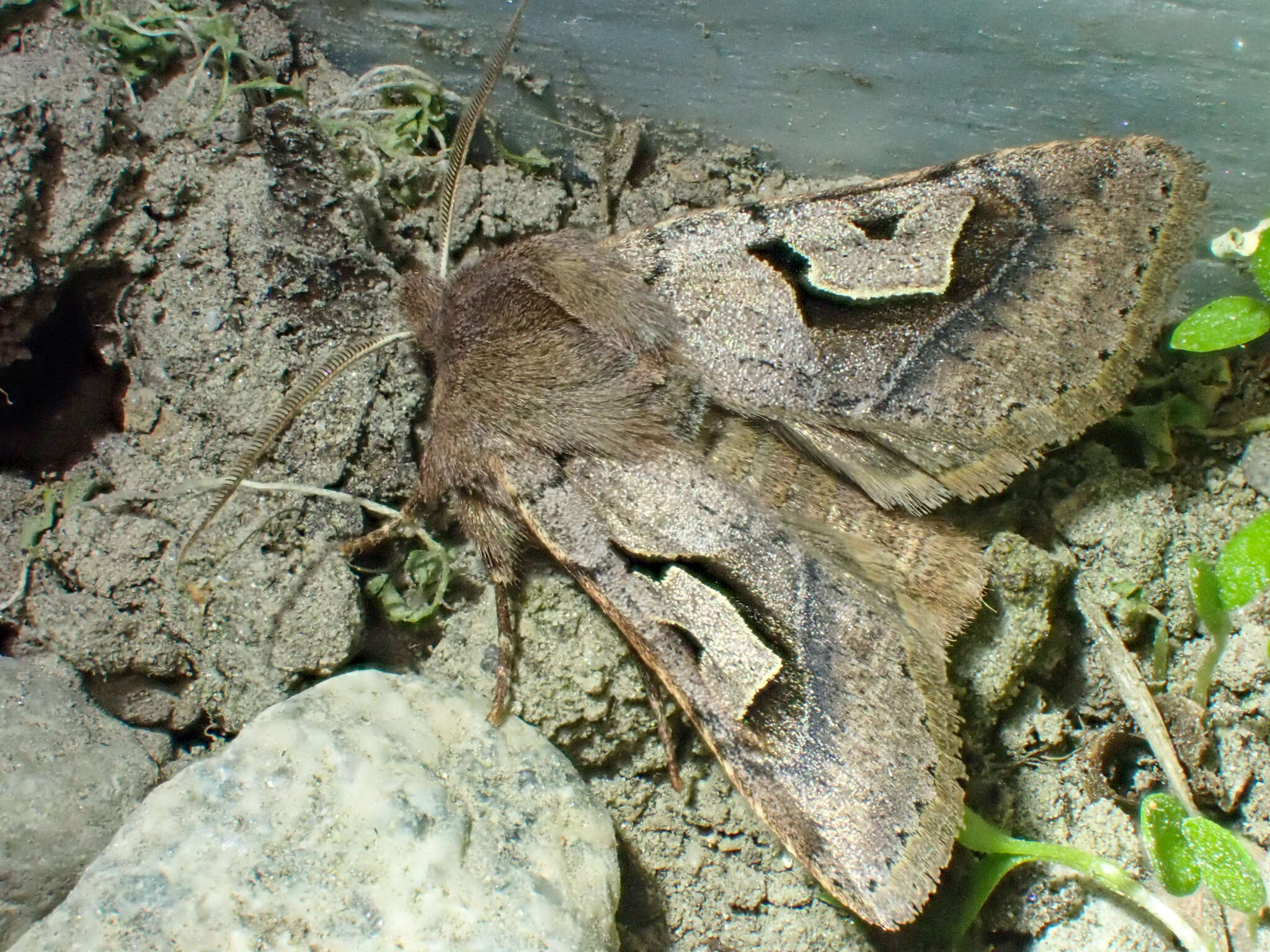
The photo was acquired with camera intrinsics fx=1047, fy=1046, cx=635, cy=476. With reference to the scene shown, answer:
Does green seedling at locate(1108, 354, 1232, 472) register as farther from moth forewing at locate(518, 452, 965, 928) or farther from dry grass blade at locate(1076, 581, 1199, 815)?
moth forewing at locate(518, 452, 965, 928)

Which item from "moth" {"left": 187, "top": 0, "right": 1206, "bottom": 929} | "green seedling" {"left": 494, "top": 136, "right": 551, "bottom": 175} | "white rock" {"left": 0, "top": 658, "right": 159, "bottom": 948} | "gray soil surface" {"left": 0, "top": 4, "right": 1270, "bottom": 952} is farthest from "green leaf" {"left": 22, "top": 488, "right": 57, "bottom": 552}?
"green seedling" {"left": 494, "top": 136, "right": 551, "bottom": 175}

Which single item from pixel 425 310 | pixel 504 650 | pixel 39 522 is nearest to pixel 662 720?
pixel 504 650

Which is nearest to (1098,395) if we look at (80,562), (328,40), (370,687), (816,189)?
(816,189)

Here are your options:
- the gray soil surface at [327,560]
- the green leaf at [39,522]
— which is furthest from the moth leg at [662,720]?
the green leaf at [39,522]

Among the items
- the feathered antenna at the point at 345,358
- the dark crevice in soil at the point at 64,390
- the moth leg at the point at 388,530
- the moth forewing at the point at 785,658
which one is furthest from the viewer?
the dark crevice in soil at the point at 64,390

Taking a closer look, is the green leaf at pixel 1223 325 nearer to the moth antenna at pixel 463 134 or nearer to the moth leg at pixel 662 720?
the moth leg at pixel 662 720

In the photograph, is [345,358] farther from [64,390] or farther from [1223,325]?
[1223,325]
